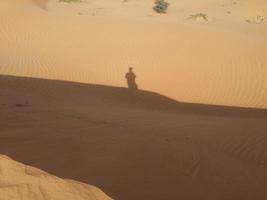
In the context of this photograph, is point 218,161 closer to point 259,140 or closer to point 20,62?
point 259,140

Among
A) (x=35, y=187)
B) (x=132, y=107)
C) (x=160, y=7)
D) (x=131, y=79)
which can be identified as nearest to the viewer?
(x=35, y=187)

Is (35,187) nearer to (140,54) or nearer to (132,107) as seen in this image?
(132,107)

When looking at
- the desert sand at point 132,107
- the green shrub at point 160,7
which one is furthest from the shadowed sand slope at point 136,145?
the green shrub at point 160,7

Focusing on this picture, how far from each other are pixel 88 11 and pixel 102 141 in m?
19.4

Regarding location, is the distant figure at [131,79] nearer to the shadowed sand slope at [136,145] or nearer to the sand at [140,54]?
the sand at [140,54]

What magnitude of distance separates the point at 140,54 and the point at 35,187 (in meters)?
11.3

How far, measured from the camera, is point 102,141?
582 centimetres

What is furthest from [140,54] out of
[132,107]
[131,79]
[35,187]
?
[35,187]

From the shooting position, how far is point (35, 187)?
125 inches

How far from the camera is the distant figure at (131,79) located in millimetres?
11922

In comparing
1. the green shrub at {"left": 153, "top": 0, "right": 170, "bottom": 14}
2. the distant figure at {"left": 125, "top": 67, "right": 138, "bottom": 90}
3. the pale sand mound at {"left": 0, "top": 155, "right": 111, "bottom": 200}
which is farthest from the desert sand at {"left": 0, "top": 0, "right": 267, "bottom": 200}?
the green shrub at {"left": 153, "top": 0, "right": 170, "bottom": 14}

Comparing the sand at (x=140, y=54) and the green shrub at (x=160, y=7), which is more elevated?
the green shrub at (x=160, y=7)

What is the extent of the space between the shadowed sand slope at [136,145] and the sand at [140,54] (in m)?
2.18

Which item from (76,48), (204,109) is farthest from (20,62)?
(204,109)
